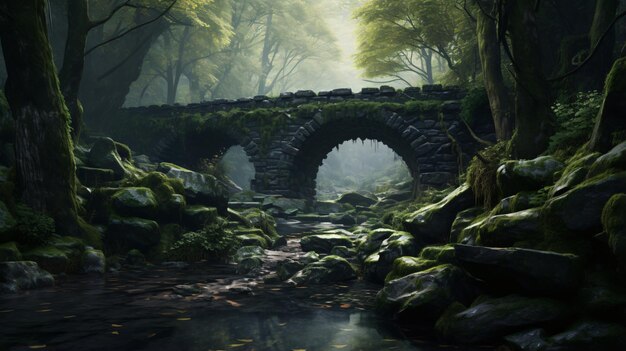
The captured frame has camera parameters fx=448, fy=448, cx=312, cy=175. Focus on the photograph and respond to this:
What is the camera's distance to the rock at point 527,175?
5.48 m

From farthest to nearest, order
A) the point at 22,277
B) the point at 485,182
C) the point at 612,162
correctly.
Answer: the point at 485,182 < the point at 22,277 < the point at 612,162

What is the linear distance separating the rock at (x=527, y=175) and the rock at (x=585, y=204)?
44.0 inches

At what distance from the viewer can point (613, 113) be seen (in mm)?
5090

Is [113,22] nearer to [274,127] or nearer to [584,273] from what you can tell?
[274,127]

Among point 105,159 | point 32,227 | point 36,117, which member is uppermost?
point 36,117

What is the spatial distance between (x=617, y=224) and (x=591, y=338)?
936mm

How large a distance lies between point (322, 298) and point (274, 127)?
13473mm

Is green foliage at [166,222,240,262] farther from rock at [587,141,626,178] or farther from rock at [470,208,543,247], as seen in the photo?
rock at [587,141,626,178]

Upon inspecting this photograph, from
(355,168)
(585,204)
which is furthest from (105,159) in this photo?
(355,168)

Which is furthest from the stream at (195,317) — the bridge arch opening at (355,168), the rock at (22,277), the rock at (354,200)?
the bridge arch opening at (355,168)

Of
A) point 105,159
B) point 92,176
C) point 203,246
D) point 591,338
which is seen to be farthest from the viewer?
point 105,159

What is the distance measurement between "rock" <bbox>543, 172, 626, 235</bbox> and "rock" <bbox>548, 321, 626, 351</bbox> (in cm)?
99

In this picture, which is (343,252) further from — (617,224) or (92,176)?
(617,224)

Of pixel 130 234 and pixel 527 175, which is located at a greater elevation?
pixel 527 175
